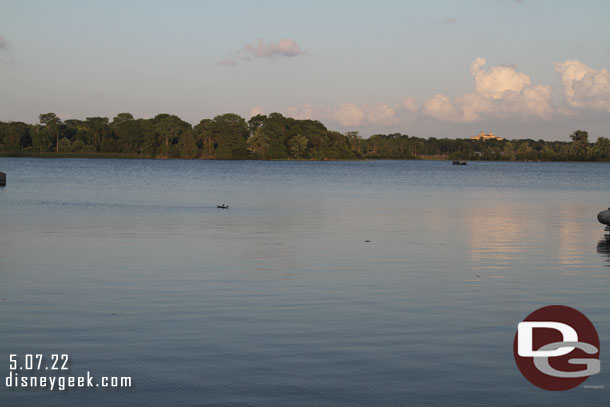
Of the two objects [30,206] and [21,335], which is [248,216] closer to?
[30,206]

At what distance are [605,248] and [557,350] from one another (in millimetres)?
16569

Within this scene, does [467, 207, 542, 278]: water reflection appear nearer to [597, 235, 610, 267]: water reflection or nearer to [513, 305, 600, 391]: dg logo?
[597, 235, 610, 267]: water reflection

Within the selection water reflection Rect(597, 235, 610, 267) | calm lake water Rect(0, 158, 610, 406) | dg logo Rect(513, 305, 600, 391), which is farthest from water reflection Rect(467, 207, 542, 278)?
dg logo Rect(513, 305, 600, 391)

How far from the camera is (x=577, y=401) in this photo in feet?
31.5

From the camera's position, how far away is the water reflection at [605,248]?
24.0 m

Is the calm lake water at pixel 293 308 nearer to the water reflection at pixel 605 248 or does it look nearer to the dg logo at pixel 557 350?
the water reflection at pixel 605 248

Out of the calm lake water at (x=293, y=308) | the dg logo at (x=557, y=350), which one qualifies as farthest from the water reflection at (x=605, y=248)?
the dg logo at (x=557, y=350)

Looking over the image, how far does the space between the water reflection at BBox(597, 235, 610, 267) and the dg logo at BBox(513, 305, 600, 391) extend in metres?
9.19

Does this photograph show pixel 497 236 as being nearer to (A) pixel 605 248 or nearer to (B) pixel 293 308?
(A) pixel 605 248

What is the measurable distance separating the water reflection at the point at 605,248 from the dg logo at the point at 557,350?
9188 millimetres

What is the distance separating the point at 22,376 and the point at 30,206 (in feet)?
128

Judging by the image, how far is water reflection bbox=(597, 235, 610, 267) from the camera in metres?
24.0

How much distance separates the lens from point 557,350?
11.7 m

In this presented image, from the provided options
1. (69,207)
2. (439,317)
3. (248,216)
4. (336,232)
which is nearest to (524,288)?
(439,317)
